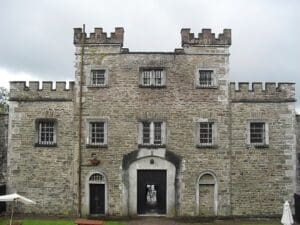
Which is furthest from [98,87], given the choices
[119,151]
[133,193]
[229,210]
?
[229,210]

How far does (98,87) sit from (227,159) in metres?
8.49

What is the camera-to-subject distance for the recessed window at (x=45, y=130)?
96.5 feet

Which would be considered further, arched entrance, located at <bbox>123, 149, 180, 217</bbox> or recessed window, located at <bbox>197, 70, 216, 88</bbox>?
recessed window, located at <bbox>197, 70, 216, 88</bbox>

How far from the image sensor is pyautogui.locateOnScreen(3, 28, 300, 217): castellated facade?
28.8 metres

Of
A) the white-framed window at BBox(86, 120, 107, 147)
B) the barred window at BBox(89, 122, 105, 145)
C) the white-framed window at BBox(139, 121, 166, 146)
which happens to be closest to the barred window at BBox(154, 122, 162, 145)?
the white-framed window at BBox(139, 121, 166, 146)

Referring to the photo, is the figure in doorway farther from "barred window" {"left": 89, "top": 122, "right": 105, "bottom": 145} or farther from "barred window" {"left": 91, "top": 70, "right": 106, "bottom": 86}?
"barred window" {"left": 91, "top": 70, "right": 106, "bottom": 86}

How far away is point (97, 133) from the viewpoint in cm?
2936

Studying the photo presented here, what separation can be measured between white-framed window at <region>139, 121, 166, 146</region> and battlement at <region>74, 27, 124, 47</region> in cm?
500

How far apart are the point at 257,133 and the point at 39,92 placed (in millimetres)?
12881

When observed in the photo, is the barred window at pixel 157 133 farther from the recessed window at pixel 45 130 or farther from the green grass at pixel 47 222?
the recessed window at pixel 45 130

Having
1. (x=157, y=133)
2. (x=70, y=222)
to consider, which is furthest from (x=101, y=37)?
(x=70, y=222)

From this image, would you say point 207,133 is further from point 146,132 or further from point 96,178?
point 96,178

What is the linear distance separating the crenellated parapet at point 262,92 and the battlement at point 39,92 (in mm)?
9604

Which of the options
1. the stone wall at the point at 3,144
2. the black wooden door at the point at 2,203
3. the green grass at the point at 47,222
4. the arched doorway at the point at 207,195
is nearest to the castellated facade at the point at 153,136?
the arched doorway at the point at 207,195
